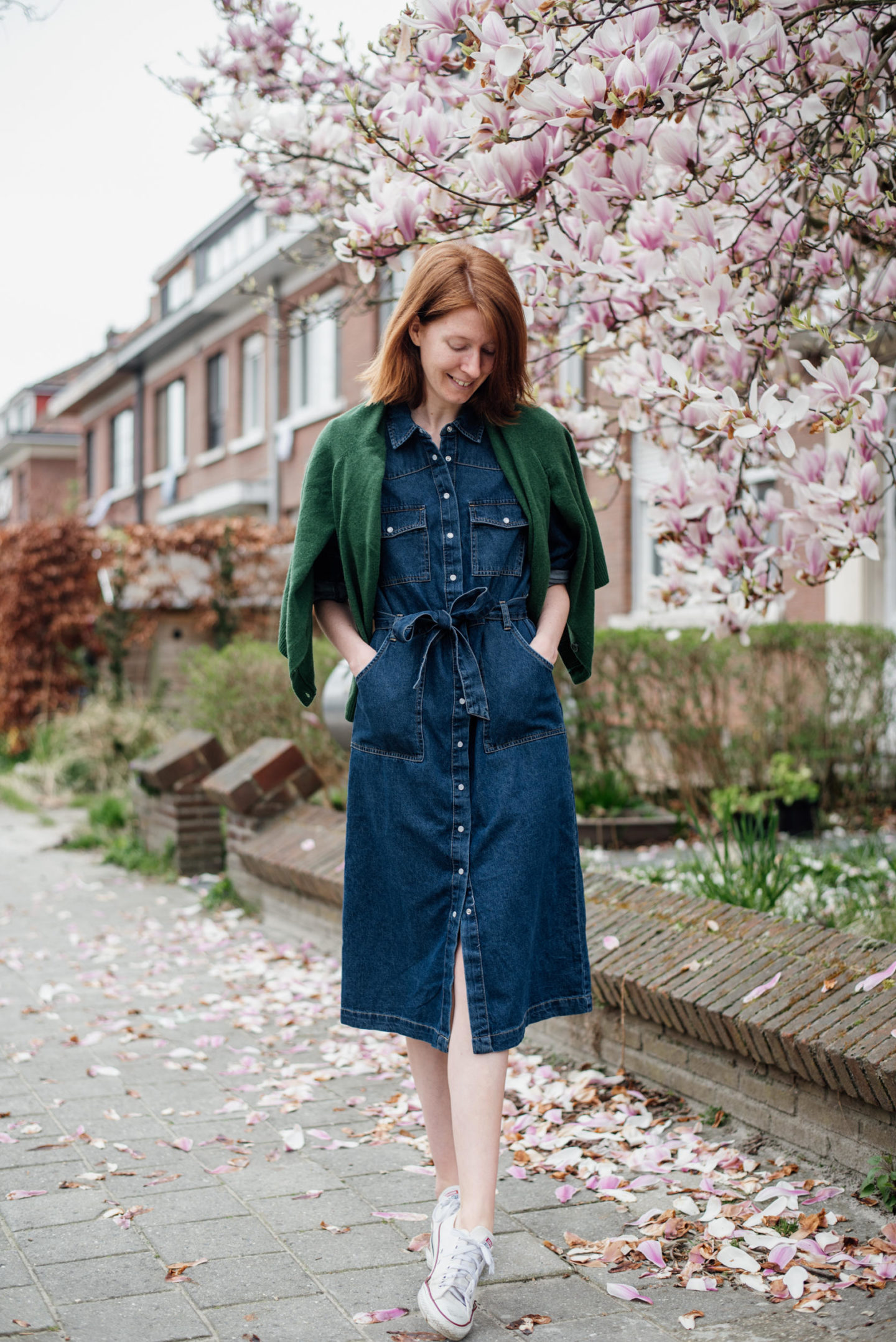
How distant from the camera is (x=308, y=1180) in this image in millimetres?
3279

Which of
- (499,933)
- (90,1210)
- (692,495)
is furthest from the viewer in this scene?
(692,495)

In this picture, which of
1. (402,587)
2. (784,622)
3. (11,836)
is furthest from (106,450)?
(402,587)

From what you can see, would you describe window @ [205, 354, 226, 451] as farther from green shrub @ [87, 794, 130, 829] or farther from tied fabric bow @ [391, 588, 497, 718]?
tied fabric bow @ [391, 588, 497, 718]

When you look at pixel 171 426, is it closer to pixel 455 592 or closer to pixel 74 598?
pixel 74 598

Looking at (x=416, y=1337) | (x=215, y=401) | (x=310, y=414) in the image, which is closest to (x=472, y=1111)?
(x=416, y=1337)

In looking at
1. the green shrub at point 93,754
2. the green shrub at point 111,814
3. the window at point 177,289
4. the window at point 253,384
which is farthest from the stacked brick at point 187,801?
the window at point 177,289

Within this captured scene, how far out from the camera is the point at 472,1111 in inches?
103

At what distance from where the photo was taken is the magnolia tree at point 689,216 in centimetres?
296

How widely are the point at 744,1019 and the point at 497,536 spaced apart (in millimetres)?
1383

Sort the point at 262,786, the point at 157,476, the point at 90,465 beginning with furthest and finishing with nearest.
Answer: the point at 90,465, the point at 157,476, the point at 262,786

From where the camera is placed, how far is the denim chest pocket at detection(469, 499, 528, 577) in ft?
9.08

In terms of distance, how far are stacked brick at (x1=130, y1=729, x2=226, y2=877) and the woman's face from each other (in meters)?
4.88

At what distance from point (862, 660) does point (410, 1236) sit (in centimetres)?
591

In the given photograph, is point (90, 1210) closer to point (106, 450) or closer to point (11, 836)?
point (11, 836)
